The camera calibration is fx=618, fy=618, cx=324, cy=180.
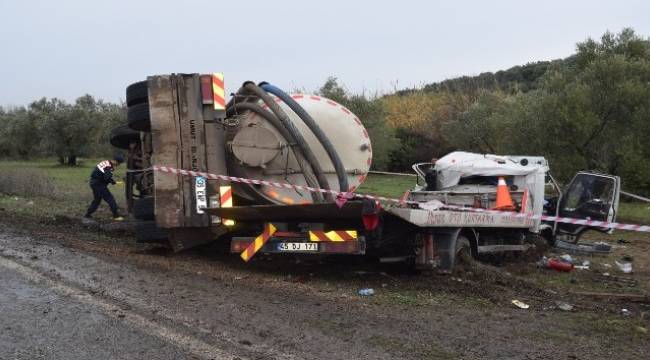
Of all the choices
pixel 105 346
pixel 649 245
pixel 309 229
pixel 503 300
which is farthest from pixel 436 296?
pixel 649 245

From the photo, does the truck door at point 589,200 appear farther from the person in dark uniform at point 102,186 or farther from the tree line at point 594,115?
the tree line at point 594,115

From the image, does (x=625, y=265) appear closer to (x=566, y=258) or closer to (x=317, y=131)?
(x=566, y=258)

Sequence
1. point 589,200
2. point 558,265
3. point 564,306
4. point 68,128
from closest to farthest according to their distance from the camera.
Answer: point 564,306
point 558,265
point 589,200
point 68,128

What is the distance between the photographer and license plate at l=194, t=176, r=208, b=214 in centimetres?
684

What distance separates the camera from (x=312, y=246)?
6.30m

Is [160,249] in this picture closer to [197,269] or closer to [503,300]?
[197,269]

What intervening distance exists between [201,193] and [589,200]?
5.99m

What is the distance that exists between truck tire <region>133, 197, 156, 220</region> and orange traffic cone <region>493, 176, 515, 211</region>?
4388 mm

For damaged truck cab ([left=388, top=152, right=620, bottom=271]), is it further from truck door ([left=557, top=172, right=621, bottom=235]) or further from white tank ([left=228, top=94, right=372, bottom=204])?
white tank ([left=228, top=94, right=372, bottom=204])

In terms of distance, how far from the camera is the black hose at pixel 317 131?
6898 mm

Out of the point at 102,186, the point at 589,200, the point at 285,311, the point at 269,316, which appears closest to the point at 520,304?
the point at 285,311

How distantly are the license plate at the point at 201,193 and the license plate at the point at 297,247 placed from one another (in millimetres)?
1055

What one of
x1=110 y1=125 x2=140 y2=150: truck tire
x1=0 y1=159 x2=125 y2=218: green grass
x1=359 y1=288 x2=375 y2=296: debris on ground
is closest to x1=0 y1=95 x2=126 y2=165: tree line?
x1=0 y1=159 x2=125 y2=218: green grass

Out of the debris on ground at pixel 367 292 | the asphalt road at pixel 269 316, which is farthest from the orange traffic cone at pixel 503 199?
the debris on ground at pixel 367 292
